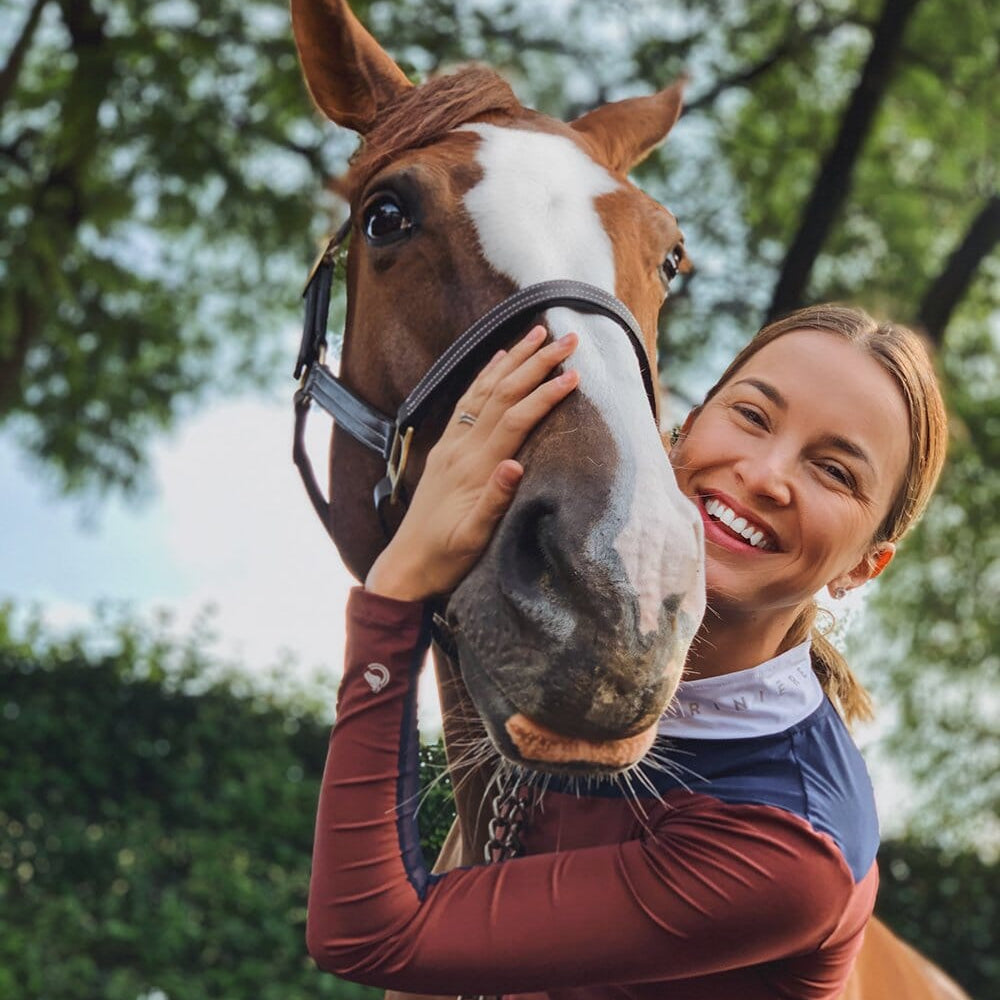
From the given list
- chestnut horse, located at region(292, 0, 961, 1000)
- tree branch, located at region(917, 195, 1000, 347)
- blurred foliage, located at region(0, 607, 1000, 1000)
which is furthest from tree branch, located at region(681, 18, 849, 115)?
chestnut horse, located at region(292, 0, 961, 1000)

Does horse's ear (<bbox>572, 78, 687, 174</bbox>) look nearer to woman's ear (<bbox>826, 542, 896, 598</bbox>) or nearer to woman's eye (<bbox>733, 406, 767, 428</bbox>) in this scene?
woman's eye (<bbox>733, 406, 767, 428</bbox>)

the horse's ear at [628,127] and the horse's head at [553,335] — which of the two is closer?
the horse's head at [553,335]

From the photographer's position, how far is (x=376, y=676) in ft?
4.54

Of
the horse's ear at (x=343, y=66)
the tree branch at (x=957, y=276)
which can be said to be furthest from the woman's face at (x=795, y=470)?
the tree branch at (x=957, y=276)

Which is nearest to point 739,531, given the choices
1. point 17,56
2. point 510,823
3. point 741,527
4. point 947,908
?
point 741,527

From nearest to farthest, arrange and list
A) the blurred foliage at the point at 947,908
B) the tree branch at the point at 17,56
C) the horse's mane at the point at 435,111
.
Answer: the horse's mane at the point at 435,111 < the blurred foliage at the point at 947,908 < the tree branch at the point at 17,56

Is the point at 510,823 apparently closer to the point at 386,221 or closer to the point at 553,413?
the point at 553,413

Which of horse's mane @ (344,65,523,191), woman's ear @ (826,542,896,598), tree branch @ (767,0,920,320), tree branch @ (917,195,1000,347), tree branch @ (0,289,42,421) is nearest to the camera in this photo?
Answer: woman's ear @ (826,542,896,598)

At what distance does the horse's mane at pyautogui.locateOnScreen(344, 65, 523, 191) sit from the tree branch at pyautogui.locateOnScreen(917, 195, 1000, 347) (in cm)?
614

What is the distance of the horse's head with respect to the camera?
127 cm

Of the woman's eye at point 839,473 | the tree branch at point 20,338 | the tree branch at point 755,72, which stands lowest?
the tree branch at point 20,338

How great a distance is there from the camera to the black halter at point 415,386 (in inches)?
63.3

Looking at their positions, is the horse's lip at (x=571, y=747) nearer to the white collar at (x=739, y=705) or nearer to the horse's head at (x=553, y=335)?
the horse's head at (x=553, y=335)

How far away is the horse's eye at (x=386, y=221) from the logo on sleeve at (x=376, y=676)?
76cm
